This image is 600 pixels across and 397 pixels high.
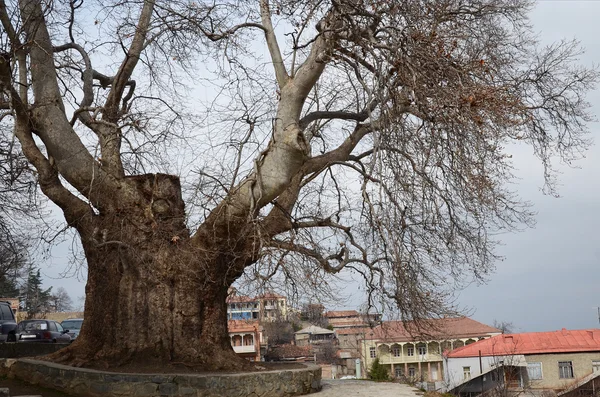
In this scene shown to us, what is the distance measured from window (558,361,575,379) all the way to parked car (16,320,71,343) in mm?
25281

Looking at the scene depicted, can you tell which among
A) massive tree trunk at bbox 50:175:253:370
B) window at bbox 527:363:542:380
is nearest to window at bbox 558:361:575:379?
window at bbox 527:363:542:380

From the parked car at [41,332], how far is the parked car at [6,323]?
592 millimetres

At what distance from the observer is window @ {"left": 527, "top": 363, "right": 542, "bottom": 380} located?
116 feet

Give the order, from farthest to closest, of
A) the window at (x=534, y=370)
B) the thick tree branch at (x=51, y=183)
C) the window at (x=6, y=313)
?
the window at (x=534, y=370) < the window at (x=6, y=313) < the thick tree branch at (x=51, y=183)

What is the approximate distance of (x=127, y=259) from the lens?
39.9ft

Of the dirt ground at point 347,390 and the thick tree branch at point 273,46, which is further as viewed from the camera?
the thick tree branch at point 273,46

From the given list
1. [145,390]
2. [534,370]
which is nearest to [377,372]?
[145,390]

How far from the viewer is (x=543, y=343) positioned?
3691cm

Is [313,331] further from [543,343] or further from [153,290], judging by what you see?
[153,290]

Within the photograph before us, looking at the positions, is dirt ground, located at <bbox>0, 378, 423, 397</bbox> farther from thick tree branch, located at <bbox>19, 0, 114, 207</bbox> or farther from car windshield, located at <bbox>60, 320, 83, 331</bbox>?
car windshield, located at <bbox>60, 320, 83, 331</bbox>

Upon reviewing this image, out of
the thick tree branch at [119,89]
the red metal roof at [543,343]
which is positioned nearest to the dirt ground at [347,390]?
the thick tree branch at [119,89]

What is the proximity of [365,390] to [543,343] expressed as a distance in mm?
28097

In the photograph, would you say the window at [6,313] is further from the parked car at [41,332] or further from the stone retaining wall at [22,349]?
the stone retaining wall at [22,349]

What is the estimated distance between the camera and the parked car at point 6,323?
2003cm
